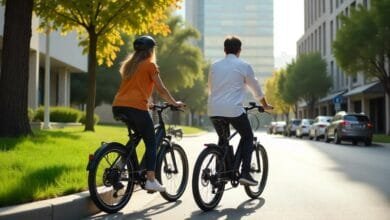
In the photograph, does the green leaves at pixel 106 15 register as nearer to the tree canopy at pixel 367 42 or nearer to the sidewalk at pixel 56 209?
the sidewalk at pixel 56 209

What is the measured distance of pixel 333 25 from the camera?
192 feet

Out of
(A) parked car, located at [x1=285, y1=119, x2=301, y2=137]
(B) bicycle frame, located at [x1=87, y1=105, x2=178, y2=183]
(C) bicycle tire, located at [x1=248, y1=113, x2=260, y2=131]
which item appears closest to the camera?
(B) bicycle frame, located at [x1=87, y1=105, x2=178, y2=183]

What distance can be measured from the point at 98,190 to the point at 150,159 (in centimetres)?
72

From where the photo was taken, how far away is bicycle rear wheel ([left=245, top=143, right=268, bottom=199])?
7.62 metres

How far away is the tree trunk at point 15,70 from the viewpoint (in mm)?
10766

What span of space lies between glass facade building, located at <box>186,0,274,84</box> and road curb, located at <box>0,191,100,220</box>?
548 feet

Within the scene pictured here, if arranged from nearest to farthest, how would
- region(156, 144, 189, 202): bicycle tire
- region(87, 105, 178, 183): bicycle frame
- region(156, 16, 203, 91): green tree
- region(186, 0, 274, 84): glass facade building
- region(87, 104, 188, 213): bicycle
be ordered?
1. region(87, 104, 188, 213): bicycle
2. region(87, 105, 178, 183): bicycle frame
3. region(156, 144, 189, 202): bicycle tire
4. region(156, 16, 203, 91): green tree
5. region(186, 0, 274, 84): glass facade building

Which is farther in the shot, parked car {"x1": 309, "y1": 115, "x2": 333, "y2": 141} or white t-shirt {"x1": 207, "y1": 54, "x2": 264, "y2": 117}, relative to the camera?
parked car {"x1": 309, "y1": 115, "x2": 333, "y2": 141}

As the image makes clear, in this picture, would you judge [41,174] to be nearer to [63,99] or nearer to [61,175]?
[61,175]

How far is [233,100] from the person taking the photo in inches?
274

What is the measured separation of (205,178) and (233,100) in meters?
1.00

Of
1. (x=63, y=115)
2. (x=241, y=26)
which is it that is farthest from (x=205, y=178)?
(x=241, y=26)

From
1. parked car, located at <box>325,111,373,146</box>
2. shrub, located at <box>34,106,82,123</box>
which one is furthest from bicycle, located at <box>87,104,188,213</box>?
shrub, located at <box>34,106,82,123</box>

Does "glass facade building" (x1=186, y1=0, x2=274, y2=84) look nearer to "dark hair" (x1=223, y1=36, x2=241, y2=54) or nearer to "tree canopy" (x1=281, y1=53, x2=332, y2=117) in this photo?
"tree canopy" (x1=281, y1=53, x2=332, y2=117)
